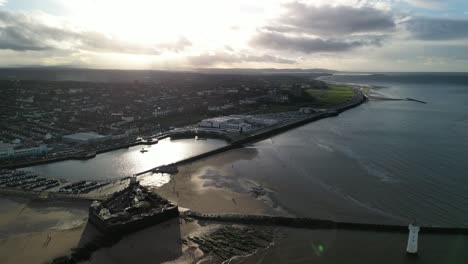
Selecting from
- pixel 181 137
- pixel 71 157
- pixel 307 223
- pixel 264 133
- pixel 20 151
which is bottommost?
pixel 181 137

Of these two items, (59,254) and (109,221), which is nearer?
(59,254)

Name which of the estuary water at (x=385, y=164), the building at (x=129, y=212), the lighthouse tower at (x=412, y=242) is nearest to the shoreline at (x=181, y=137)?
the estuary water at (x=385, y=164)

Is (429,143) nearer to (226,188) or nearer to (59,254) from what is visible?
(226,188)

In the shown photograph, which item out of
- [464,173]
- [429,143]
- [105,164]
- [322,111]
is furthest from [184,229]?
[322,111]

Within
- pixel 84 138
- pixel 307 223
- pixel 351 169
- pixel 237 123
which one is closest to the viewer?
pixel 307 223

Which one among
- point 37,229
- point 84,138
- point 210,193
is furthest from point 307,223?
point 84,138

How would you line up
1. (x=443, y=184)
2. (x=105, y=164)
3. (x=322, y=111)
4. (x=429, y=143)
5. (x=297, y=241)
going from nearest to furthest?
(x=297, y=241) → (x=443, y=184) → (x=105, y=164) → (x=429, y=143) → (x=322, y=111)

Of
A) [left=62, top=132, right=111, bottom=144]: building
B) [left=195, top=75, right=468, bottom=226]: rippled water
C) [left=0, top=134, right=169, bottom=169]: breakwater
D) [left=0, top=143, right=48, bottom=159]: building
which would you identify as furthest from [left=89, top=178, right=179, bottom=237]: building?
[left=62, top=132, right=111, bottom=144]: building

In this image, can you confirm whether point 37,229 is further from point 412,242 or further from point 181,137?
point 181,137
